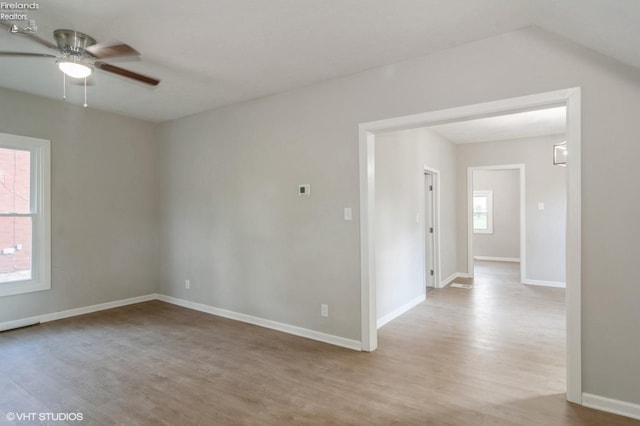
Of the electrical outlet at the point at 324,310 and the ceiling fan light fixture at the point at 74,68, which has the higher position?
the ceiling fan light fixture at the point at 74,68

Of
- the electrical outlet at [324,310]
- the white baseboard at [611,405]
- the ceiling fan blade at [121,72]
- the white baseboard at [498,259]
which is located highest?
the ceiling fan blade at [121,72]

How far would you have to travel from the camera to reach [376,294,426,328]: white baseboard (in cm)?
399

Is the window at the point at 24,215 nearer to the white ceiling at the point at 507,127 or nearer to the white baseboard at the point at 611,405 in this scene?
the white ceiling at the point at 507,127

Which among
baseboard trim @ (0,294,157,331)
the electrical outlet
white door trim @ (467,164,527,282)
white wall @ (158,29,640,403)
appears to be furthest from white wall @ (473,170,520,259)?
baseboard trim @ (0,294,157,331)

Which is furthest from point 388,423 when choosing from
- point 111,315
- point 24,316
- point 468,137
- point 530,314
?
point 468,137

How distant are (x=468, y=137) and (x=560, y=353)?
4.20 m

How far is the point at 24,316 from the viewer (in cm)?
398

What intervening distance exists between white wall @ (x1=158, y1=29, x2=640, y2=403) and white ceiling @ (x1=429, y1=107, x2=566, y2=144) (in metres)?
1.86

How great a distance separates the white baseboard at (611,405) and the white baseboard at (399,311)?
1.97 meters

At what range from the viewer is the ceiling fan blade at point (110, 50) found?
215 centimetres

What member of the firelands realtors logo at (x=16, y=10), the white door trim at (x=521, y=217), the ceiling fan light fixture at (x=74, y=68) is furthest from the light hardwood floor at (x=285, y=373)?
the firelands realtors logo at (x=16, y=10)

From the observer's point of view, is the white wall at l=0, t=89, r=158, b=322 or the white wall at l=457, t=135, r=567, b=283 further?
the white wall at l=457, t=135, r=567, b=283

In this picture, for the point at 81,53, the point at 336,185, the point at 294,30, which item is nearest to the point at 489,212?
the point at 336,185

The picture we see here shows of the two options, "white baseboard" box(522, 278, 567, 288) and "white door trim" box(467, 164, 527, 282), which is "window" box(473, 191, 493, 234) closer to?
"white door trim" box(467, 164, 527, 282)
